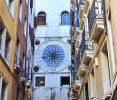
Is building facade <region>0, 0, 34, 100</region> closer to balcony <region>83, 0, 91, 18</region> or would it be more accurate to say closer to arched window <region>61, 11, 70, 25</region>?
balcony <region>83, 0, 91, 18</region>

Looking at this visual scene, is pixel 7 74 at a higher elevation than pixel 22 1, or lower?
lower

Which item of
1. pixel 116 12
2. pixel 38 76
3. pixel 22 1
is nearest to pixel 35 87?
pixel 38 76

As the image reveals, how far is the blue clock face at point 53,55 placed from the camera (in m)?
44.7

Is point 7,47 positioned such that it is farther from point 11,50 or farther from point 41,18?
point 41,18

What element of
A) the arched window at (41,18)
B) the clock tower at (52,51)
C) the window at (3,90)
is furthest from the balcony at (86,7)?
the arched window at (41,18)

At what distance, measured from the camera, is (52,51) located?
151ft

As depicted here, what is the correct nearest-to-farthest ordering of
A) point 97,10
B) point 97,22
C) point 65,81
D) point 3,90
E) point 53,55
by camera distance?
point 97,22 → point 97,10 → point 3,90 → point 65,81 → point 53,55

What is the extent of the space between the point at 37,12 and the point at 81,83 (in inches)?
1064

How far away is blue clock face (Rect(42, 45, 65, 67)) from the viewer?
147 feet

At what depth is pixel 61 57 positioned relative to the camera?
148 feet

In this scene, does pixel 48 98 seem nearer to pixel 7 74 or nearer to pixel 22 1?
pixel 22 1

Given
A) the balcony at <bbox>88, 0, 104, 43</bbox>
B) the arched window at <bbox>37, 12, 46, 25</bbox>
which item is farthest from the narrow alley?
the arched window at <bbox>37, 12, 46, 25</bbox>

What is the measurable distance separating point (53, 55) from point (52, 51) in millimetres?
597

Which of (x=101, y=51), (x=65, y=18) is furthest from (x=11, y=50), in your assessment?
(x=65, y=18)
